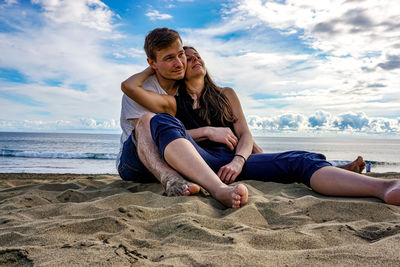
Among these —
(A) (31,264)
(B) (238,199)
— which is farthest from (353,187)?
(A) (31,264)

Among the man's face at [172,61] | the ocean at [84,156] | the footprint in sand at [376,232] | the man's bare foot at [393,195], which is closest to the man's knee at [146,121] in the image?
the man's face at [172,61]

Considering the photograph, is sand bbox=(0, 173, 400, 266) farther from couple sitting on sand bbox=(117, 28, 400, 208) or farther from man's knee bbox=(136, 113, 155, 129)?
man's knee bbox=(136, 113, 155, 129)

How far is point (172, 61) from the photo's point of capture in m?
2.84

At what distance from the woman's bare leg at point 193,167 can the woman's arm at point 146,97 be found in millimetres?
731

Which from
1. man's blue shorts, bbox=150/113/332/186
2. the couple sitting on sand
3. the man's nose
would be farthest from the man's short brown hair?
man's blue shorts, bbox=150/113/332/186

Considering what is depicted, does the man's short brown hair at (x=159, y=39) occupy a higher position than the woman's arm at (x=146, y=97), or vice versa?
A: the man's short brown hair at (x=159, y=39)

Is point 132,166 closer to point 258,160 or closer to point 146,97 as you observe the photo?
point 146,97

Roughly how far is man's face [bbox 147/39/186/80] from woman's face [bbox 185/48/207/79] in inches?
3.8

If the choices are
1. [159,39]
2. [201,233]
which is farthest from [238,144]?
[201,233]

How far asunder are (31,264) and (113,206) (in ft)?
3.08

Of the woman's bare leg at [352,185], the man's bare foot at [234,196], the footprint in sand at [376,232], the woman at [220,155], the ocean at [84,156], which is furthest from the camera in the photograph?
the ocean at [84,156]

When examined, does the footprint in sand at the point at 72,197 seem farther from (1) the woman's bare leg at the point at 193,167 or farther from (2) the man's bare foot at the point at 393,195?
(2) the man's bare foot at the point at 393,195

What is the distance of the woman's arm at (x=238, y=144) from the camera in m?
2.47

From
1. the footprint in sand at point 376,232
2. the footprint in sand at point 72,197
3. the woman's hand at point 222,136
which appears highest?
the woman's hand at point 222,136
